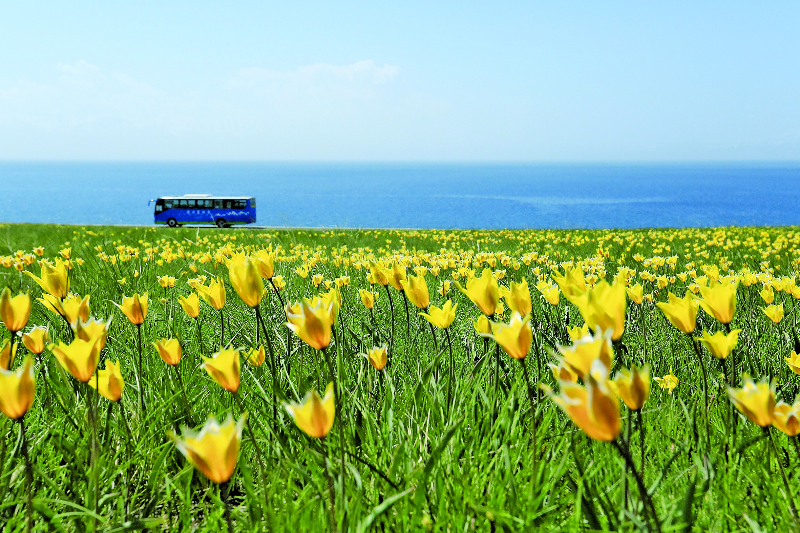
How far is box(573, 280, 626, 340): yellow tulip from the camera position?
1.27 m

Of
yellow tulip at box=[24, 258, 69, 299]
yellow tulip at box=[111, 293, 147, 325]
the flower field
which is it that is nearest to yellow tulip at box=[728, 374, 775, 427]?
the flower field

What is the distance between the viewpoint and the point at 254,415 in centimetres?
244

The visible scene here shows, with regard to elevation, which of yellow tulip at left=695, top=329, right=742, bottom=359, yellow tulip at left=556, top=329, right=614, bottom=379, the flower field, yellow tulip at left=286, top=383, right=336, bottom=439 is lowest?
the flower field

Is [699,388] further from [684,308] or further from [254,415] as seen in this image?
[254,415]

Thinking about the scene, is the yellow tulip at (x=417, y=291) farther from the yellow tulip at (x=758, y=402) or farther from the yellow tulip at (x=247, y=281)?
the yellow tulip at (x=758, y=402)

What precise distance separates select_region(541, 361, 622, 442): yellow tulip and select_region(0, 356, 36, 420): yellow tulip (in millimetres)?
1159

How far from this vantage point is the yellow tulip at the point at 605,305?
1.27 meters

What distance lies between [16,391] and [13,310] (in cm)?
78

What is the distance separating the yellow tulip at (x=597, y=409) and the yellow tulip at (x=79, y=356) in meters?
1.18

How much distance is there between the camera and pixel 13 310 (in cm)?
178

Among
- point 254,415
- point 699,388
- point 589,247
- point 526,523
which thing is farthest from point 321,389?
point 589,247

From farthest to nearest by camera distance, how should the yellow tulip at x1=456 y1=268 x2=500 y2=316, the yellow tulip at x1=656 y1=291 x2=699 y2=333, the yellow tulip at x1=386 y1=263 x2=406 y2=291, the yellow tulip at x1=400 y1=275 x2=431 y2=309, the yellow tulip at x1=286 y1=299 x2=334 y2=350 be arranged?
the yellow tulip at x1=386 y1=263 x2=406 y2=291 → the yellow tulip at x1=400 y1=275 x2=431 y2=309 → the yellow tulip at x1=456 y1=268 x2=500 y2=316 → the yellow tulip at x1=656 y1=291 x2=699 y2=333 → the yellow tulip at x1=286 y1=299 x2=334 y2=350

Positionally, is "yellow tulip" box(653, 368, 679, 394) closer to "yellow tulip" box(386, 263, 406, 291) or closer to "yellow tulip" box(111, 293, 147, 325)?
"yellow tulip" box(386, 263, 406, 291)

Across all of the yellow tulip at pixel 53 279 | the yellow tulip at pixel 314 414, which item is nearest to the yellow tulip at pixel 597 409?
the yellow tulip at pixel 314 414
